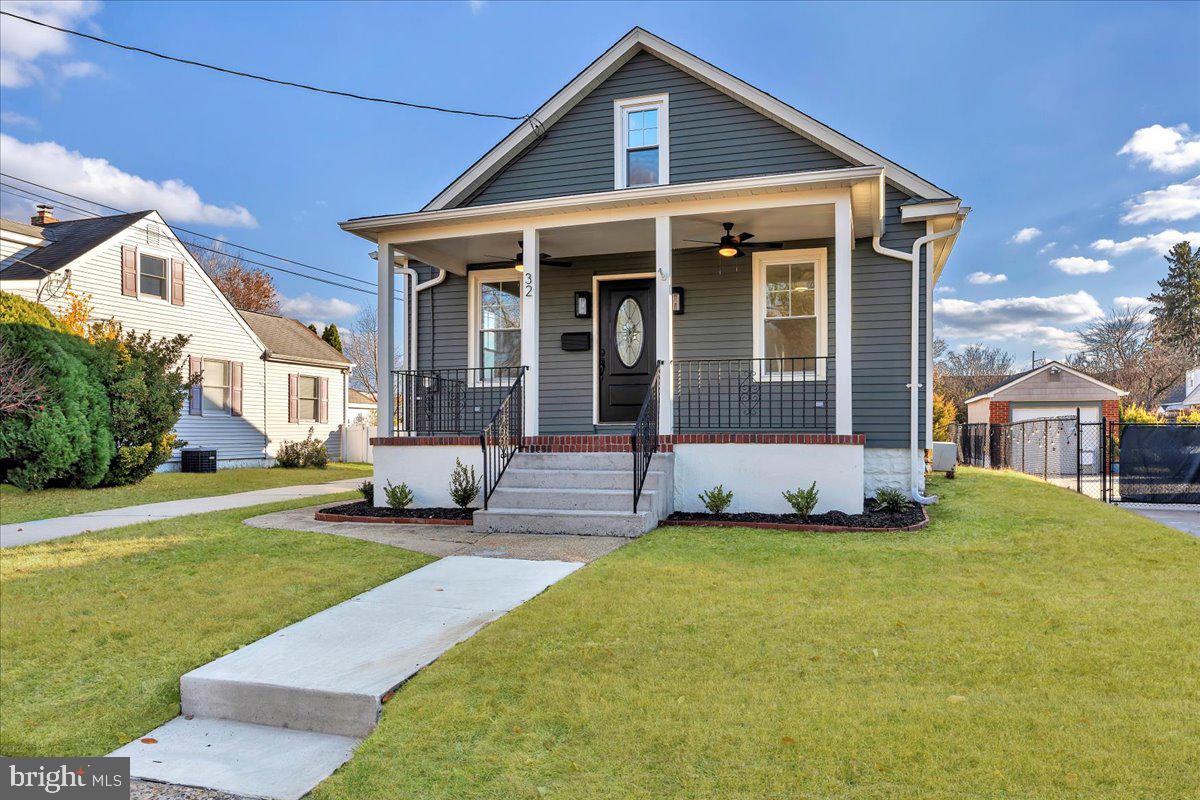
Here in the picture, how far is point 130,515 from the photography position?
918cm

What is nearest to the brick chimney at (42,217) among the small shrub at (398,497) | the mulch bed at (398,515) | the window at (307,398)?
the window at (307,398)

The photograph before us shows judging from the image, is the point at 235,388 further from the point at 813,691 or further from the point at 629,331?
the point at 813,691

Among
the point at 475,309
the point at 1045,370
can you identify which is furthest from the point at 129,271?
the point at 1045,370

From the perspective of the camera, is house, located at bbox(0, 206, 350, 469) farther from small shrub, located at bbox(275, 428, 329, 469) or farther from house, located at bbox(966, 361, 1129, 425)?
house, located at bbox(966, 361, 1129, 425)

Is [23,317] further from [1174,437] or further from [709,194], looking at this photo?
[1174,437]

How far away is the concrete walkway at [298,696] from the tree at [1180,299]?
139ft

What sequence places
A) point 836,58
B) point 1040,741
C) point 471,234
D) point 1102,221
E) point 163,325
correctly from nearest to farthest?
1. point 1040,741
2. point 471,234
3. point 836,58
4. point 163,325
5. point 1102,221

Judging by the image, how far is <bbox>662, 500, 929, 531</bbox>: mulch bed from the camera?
275 inches

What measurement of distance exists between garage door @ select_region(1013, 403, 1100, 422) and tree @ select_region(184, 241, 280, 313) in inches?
1303

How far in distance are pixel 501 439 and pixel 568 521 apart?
62.8 inches

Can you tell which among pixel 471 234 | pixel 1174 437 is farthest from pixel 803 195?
pixel 1174 437

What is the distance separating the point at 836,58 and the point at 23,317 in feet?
53.3

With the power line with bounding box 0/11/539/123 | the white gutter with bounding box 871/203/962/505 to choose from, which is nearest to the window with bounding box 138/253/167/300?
the power line with bounding box 0/11/539/123

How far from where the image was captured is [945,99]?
57.2ft
